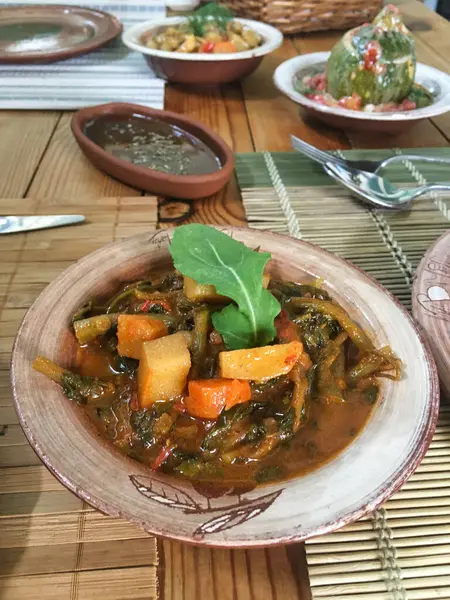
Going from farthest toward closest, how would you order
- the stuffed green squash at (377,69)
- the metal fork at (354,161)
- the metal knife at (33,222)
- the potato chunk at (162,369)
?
1. the stuffed green squash at (377,69)
2. the metal fork at (354,161)
3. the metal knife at (33,222)
4. the potato chunk at (162,369)

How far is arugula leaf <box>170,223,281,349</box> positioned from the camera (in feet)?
3.83

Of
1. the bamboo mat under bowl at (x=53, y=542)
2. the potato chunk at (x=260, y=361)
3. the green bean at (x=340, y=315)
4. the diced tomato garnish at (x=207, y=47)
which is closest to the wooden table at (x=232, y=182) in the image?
the bamboo mat under bowl at (x=53, y=542)

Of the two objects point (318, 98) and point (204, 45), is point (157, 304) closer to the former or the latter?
point (318, 98)

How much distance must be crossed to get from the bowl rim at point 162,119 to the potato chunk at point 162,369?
952mm

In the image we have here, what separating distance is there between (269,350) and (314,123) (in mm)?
1979

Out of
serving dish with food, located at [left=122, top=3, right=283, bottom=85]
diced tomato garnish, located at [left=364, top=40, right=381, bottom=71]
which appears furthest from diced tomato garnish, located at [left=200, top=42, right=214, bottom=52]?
diced tomato garnish, located at [left=364, top=40, right=381, bottom=71]

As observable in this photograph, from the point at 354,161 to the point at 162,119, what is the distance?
2.91ft

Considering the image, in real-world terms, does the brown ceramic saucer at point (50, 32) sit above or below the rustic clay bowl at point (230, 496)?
above

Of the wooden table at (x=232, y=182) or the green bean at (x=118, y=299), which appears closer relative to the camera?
the wooden table at (x=232, y=182)

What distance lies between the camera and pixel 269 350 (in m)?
1.15

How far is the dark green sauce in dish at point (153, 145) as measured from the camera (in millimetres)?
2139

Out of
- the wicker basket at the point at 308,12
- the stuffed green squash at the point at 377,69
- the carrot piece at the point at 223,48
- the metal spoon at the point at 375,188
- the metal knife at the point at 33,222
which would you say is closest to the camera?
the metal knife at the point at 33,222

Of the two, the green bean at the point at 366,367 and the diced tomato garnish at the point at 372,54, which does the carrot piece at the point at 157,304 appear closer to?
the green bean at the point at 366,367

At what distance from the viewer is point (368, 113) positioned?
242 centimetres
